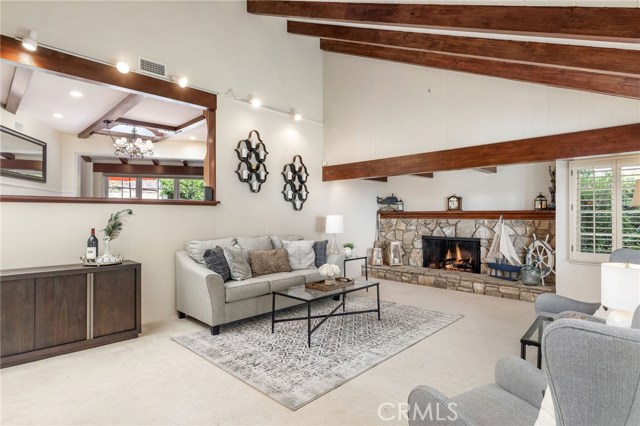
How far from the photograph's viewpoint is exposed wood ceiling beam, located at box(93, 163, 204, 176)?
A: 8.57m

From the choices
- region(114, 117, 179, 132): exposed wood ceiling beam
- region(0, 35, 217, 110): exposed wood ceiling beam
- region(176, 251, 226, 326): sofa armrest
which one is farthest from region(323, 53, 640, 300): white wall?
region(176, 251, 226, 326): sofa armrest

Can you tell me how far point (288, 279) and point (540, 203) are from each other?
4.47 m

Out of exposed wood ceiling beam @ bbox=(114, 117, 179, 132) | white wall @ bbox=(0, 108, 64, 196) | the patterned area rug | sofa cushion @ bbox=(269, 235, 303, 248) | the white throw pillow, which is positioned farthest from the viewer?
exposed wood ceiling beam @ bbox=(114, 117, 179, 132)

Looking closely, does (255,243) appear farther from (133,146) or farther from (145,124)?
(145,124)

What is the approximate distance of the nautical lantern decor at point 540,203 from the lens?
18.6ft

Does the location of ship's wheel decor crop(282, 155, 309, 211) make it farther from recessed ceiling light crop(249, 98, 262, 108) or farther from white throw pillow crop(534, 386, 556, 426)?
white throw pillow crop(534, 386, 556, 426)

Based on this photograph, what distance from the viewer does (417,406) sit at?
1417mm

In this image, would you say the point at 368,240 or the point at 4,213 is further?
the point at 368,240

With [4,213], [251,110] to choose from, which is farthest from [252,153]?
[4,213]

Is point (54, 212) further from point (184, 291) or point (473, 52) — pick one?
point (473, 52)

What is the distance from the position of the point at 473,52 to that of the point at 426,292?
3.79 metres

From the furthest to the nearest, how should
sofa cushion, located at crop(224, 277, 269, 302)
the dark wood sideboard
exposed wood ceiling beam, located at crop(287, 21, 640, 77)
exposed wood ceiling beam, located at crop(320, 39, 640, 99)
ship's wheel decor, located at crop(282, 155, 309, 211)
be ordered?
ship's wheel decor, located at crop(282, 155, 309, 211) → sofa cushion, located at crop(224, 277, 269, 302) → exposed wood ceiling beam, located at crop(320, 39, 640, 99) → the dark wood sideboard → exposed wood ceiling beam, located at crop(287, 21, 640, 77)

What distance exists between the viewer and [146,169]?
8.92 m

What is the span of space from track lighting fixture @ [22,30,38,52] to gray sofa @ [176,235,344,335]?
255 centimetres
